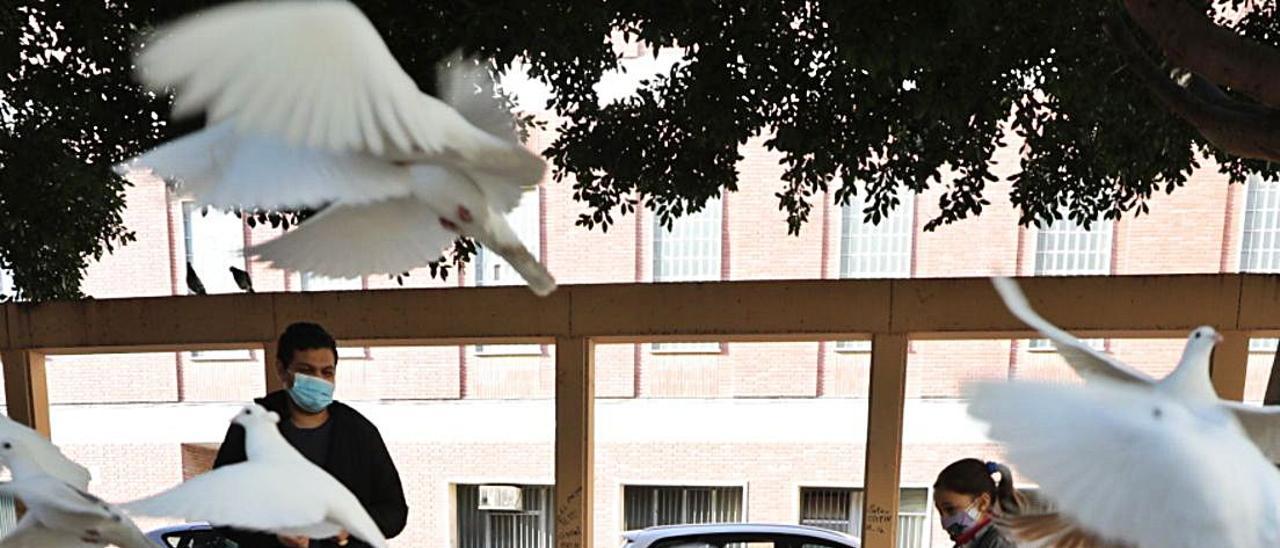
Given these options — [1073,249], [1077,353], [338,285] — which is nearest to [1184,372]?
[1077,353]

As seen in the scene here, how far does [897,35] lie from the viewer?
2.47 m

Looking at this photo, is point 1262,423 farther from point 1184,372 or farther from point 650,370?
point 650,370

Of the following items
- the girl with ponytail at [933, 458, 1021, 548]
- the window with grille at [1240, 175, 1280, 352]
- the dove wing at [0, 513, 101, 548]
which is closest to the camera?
the dove wing at [0, 513, 101, 548]

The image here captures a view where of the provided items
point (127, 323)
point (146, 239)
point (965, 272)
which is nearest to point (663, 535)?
point (127, 323)

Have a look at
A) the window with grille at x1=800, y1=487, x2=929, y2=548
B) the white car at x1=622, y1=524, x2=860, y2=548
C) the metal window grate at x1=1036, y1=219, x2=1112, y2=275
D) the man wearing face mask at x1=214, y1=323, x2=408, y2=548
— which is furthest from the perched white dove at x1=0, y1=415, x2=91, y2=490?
the metal window grate at x1=1036, y1=219, x2=1112, y2=275

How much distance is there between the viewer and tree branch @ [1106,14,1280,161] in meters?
1.79

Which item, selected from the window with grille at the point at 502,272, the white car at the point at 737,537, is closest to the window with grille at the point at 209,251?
the window with grille at the point at 502,272

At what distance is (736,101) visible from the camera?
10.0 ft

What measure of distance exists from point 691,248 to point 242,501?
25.2 ft

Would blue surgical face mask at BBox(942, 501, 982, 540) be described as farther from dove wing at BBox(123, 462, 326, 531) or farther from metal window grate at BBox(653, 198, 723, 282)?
metal window grate at BBox(653, 198, 723, 282)

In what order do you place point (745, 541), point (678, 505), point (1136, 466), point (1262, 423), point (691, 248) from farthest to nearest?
point (678, 505) → point (691, 248) → point (745, 541) → point (1262, 423) → point (1136, 466)

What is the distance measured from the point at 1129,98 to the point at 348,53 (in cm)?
318

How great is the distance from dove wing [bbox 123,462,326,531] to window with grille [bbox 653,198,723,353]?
7399mm

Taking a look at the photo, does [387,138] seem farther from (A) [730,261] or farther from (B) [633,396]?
(B) [633,396]
